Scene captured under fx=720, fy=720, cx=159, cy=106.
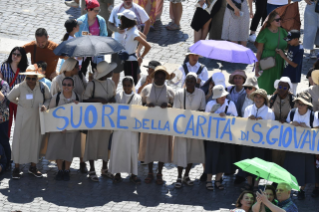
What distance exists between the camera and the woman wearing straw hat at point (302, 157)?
452 inches

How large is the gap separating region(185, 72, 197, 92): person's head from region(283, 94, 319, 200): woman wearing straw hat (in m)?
1.63

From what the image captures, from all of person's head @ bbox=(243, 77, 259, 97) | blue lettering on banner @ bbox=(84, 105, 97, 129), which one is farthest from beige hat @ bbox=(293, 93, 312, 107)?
blue lettering on banner @ bbox=(84, 105, 97, 129)

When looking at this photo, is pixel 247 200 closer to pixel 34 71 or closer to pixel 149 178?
pixel 149 178

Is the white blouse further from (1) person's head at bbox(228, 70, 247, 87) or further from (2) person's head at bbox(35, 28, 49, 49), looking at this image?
(2) person's head at bbox(35, 28, 49, 49)

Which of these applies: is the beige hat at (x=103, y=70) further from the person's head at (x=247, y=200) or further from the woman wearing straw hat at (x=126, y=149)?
the person's head at (x=247, y=200)

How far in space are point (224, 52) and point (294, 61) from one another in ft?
6.22

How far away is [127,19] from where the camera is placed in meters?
13.2

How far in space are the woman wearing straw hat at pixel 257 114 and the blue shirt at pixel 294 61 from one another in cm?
232

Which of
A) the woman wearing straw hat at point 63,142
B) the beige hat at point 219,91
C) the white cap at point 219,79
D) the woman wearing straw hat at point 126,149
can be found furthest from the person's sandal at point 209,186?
the woman wearing straw hat at point 63,142

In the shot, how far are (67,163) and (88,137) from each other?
1.81ft

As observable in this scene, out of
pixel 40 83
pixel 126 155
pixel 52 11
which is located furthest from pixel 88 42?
pixel 52 11

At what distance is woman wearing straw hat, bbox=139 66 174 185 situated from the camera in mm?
11852

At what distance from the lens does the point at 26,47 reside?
13008 millimetres

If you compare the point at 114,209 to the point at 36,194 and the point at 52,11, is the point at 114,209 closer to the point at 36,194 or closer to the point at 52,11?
the point at 36,194
